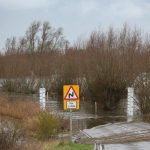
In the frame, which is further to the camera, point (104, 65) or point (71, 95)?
point (104, 65)

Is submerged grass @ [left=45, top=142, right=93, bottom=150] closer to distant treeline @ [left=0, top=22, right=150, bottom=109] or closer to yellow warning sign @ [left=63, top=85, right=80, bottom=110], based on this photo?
yellow warning sign @ [left=63, top=85, right=80, bottom=110]

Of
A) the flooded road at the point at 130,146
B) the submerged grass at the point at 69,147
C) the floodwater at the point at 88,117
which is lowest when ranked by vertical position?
the flooded road at the point at 130,146

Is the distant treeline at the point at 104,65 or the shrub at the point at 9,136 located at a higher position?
the distant treeline at the point at 104,65

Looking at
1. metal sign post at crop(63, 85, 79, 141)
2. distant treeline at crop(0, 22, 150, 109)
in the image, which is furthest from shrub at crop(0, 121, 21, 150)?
distant treeline at crop(0, 22, 150, 109)

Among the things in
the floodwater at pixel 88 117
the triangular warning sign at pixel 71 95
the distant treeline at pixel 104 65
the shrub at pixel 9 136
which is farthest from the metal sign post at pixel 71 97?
the distant treeline at pixel 104 65

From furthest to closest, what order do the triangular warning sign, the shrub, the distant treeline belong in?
the distant treeline < the triangular warning sign < the shrub

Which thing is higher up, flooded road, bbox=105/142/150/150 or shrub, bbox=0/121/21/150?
shrub, bbox=0/121/21/150

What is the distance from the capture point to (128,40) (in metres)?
37.2

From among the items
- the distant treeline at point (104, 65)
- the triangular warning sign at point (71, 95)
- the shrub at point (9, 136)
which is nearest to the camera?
the shrub at point (9, 136)

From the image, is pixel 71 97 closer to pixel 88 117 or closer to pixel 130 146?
pixel 130 146

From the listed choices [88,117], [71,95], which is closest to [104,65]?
[88,117]

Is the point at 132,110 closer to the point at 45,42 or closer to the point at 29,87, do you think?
the point at 29,87

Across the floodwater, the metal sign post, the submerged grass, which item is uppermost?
the metal sign post

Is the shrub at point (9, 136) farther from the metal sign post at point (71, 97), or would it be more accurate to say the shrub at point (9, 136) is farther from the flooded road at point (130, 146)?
the flooded road at point (130, 146)
